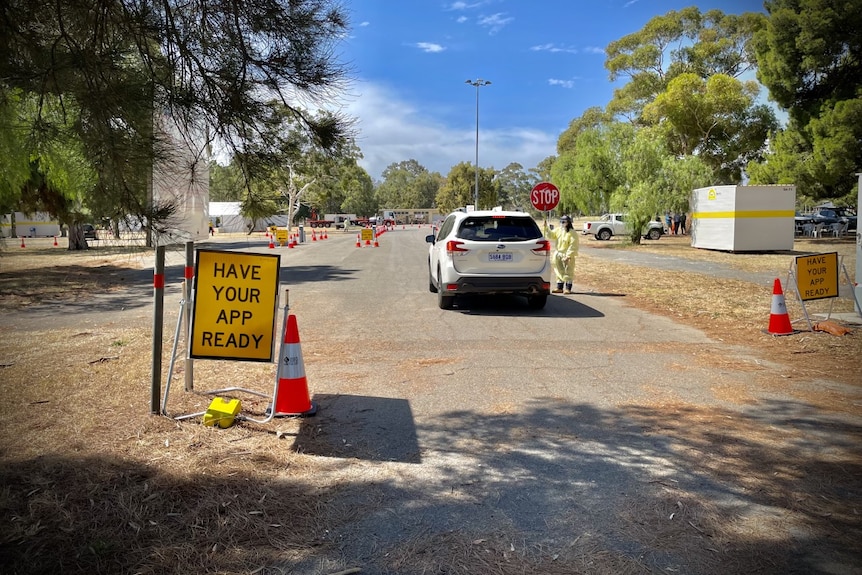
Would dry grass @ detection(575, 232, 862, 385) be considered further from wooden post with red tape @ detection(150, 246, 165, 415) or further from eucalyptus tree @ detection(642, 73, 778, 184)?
eucalyptus tree @ detection(642, 73, 778, 184)

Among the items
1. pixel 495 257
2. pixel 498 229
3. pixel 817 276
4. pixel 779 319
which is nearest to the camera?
pixel 779 319

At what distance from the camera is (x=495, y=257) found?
11.0 metres

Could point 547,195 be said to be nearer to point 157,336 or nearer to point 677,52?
point 157,336

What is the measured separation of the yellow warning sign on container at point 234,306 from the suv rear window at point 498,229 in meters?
5.98

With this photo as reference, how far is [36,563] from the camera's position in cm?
320

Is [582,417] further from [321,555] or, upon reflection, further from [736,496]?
[321,555]

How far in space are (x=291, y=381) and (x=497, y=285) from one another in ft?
19.6

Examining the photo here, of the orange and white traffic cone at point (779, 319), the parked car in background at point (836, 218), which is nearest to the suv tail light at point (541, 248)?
the orange and white traffic cone at point (779, 319)

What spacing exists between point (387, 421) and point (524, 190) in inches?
5628

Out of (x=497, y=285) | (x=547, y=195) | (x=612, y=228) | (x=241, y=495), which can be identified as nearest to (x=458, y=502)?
(x=241, y=495)

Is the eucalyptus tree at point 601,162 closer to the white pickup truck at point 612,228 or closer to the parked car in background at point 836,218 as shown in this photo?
the white pickup truck at point 612,228

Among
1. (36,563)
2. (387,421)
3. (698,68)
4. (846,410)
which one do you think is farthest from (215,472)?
(698,68)

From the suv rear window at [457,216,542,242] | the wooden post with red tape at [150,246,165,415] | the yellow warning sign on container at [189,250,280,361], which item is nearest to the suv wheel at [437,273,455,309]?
the suv rear window at [457,216,542,242]

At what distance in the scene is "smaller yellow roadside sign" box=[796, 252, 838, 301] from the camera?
9.70 m
